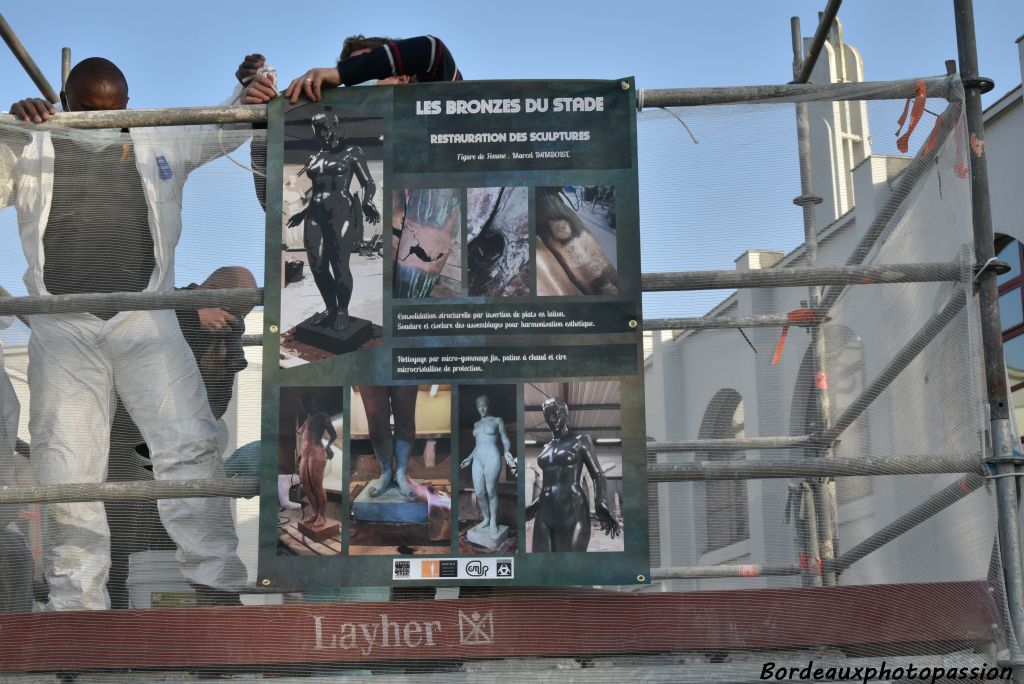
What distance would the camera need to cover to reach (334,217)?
420 cm

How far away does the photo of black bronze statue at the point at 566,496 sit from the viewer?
3.91 m

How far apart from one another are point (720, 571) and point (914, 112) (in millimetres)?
1855

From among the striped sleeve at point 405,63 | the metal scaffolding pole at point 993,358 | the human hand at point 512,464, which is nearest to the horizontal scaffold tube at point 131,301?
the striped sleeve at point 405,63

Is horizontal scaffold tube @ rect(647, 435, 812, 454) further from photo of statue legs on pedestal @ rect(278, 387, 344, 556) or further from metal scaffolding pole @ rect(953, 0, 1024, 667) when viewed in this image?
photo of statue legs on pedestal @ rect(278, 387, 344, 556)

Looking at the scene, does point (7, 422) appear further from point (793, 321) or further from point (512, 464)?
point (793, 321)

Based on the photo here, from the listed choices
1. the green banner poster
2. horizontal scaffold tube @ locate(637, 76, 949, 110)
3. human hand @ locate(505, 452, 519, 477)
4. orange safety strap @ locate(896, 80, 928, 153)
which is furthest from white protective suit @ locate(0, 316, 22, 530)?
orange safety strap @ locate(896, 80, 928, 153)

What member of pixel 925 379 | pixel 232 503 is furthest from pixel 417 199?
pixel 925 379

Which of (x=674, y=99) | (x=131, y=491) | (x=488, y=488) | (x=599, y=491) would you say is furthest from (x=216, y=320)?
(x=674, y=99)

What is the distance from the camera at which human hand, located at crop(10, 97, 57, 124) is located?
4562mm

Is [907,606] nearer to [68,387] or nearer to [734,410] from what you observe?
[734,410]

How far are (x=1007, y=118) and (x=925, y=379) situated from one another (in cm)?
1110

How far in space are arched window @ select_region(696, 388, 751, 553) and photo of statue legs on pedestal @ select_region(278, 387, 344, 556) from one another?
123 cm

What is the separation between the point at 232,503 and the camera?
14.3 feet

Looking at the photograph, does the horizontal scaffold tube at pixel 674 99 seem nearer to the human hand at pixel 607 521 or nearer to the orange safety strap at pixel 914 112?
the orange safety strap at pixel 914 112
